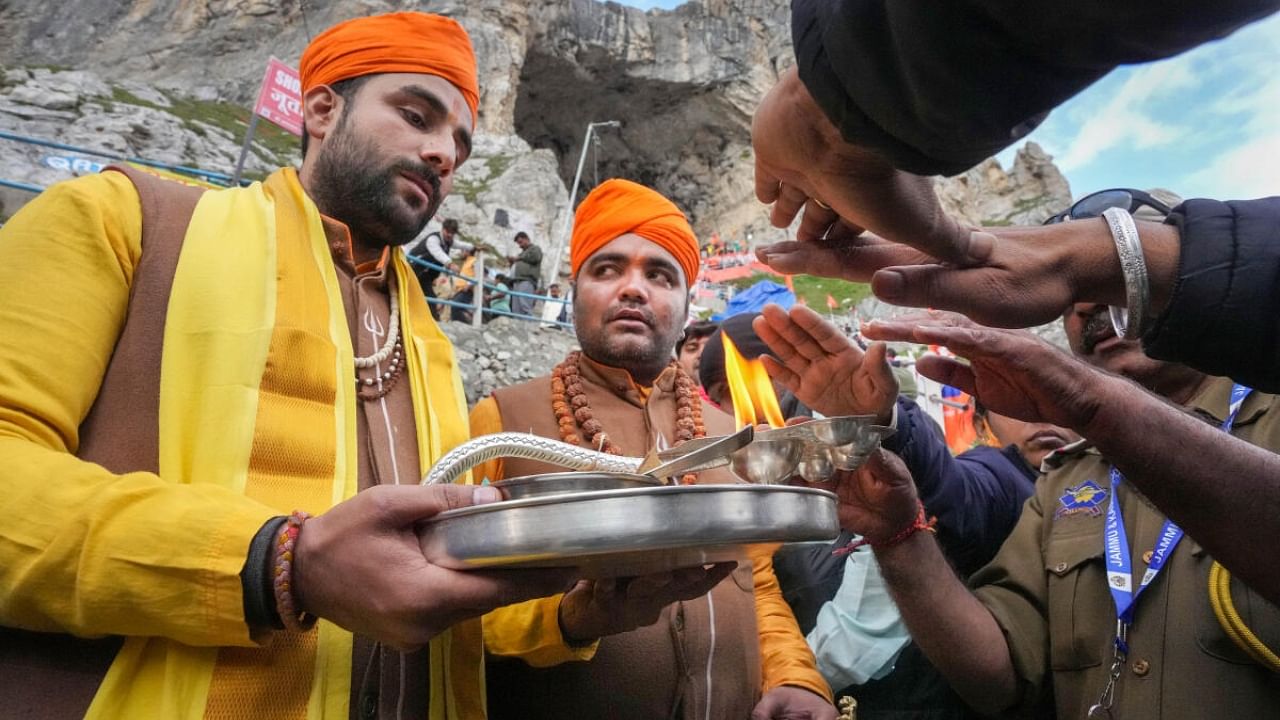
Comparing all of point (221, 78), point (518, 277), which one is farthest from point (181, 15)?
point (518, 277)

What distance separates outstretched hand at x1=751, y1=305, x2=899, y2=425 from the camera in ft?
6.11

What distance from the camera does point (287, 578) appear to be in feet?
3.78

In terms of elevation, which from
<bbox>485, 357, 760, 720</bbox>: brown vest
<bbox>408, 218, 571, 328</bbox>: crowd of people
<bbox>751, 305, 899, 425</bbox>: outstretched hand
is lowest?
<bbox>485, 357, 760, 720</bbox>: brown vest

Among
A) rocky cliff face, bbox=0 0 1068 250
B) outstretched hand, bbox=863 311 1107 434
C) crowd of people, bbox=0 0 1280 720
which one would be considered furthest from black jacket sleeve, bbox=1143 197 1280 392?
rocky cliff face, bbox=0 0 1068 250

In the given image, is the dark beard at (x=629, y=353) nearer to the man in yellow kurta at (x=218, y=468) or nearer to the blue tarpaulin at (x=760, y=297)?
the man in yellow kurta at (x=218, y=468)

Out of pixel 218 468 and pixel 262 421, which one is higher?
pixel 262 421

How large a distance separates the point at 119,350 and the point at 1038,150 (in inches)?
2018

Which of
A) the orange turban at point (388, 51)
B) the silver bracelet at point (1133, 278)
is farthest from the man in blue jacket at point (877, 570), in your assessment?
the orange turban at point (388, 51)

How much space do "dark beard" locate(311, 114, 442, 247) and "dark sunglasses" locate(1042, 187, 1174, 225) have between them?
219cm

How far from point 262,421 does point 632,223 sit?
2.08 m

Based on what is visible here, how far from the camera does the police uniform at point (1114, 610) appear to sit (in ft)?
5.66

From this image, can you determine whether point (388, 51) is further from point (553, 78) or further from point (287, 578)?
point (553, 78)

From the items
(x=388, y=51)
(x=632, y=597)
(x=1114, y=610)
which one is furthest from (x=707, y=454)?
(x=388, y=51)

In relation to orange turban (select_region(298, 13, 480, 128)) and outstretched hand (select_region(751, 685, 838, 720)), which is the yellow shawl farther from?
outstretched hand (select_region(751, 685, 838, 720))
